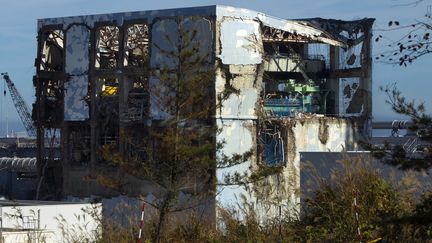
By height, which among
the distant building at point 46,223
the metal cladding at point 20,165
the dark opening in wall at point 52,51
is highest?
the dark opening in wall at point 52,51

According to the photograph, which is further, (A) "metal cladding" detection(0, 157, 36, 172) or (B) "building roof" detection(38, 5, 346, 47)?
(A) "metal cladding" detection(0, 157, 36, 172)

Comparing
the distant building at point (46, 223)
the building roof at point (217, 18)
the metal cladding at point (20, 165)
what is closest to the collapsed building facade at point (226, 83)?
the building roof at point (217, 18)

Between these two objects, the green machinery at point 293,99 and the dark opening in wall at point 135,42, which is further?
the green machinery at point 293,99

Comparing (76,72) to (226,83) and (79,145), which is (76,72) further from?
(226,83)

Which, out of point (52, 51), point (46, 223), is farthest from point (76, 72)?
point (46, 223)

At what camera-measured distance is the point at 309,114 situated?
1852 inches

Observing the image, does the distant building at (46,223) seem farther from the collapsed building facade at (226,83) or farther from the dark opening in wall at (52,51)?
the dark opening in wall at (52,51)

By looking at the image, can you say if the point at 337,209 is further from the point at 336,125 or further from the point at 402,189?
the point at 336,125

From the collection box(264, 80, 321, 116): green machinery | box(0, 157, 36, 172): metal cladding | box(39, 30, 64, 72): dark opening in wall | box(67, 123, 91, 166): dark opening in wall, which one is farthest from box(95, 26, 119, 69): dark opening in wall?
box(0, 157, 36, 172): metal cladding

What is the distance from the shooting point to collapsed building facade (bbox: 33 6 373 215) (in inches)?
1668

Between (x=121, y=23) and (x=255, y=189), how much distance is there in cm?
2838

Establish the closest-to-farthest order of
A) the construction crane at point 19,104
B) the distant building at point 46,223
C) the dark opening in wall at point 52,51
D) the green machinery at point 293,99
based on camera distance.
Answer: the distant building at point 46,223
the green machinery at point 293,99
the dark opening in wall at point 52,51
the construction crane at point 19,104

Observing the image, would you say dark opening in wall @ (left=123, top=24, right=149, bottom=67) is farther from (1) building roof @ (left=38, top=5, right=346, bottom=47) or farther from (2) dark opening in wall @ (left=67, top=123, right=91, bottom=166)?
(2) dark opening in wall @ (left=67, top=123, right=91, bottom=166)

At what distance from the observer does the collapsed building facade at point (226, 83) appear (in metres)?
42.4
